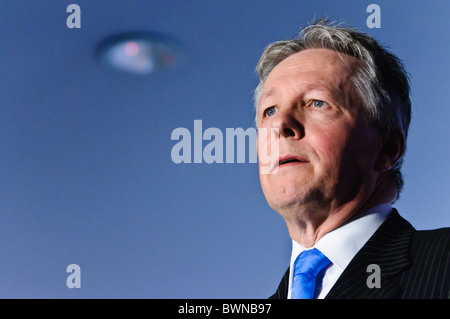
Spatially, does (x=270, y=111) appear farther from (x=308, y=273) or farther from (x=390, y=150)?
(x=308, y=273)

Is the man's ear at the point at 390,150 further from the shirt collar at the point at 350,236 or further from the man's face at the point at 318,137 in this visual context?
the shirt collar at the point at 350,236

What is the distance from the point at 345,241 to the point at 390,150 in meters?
0.63

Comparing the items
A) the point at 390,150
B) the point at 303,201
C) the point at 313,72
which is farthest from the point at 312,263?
the point at 313,72

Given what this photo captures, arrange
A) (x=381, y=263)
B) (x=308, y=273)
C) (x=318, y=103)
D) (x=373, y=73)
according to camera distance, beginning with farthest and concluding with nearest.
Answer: (x=373, y=73)
(x=318, y=103)
(x=308, y=273)
(x=381, y=263)

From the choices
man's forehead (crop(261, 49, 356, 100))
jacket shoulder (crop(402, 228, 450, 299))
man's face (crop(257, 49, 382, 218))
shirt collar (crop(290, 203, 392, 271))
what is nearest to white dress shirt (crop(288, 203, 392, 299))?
shirt collar (crop(290, 203, 392, 271))

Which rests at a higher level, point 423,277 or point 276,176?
point 276,176

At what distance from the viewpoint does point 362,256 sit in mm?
2229

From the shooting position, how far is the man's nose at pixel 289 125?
2.42 meters

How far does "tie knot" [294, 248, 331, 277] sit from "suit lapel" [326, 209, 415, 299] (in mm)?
131

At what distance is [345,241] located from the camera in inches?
90.7

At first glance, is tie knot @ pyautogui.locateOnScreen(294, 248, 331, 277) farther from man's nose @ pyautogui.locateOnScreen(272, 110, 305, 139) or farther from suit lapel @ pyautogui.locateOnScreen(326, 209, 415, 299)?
man's nose @ pyautogui.locateOnScreen(272, 110, 305, 139)
